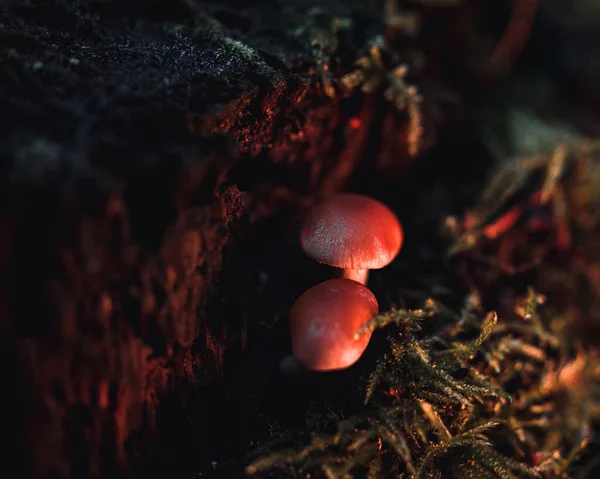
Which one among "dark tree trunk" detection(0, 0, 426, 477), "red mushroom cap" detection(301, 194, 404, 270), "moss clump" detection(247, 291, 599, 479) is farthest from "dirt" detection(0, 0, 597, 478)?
"red mushroom cap" detection(301, 194, 404, 270)

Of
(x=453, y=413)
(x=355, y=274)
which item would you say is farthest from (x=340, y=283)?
(x=453, y=413)

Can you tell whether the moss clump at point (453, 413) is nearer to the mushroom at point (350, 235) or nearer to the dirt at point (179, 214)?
the dirt at point (179, 214)

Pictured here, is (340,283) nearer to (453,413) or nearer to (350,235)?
(350,235)

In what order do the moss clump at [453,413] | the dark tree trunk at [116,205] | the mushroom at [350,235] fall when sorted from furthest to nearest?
the mushroom at [350,235] < the moss clump at [453,413] < the dark tree trunk at [116,205]

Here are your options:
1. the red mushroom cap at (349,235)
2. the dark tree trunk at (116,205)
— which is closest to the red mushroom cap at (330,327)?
the red mushroom cap at (349,235)

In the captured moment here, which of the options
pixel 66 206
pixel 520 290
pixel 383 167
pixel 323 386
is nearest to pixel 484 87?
pixel 383 167

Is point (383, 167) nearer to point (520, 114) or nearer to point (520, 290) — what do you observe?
point (520, 290)

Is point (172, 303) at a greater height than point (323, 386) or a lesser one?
greater

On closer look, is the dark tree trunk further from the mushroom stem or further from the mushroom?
the mushroom stem
